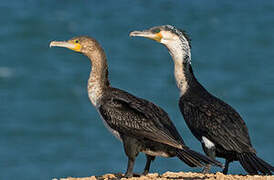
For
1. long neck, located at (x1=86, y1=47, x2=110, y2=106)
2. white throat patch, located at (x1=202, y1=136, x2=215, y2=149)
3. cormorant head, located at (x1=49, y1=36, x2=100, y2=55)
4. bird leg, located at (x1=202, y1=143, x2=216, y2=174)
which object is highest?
cormorant head, located at (x1=49, y1=36, x2=100, y2=55)

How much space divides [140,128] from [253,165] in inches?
66.4

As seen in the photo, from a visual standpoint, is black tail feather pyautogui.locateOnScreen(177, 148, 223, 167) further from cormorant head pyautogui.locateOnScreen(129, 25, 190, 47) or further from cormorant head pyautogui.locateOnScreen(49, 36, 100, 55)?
cormorant head pyautogui.locateOnScreen(129, 25, 190, 47)

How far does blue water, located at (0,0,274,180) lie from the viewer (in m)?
35.9

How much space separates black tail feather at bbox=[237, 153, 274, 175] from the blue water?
17842mm

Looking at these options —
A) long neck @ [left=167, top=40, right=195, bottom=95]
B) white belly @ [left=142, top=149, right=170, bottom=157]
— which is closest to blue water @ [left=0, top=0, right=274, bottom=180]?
long neck @ [left=167, top=40, right=195, bottom=95]

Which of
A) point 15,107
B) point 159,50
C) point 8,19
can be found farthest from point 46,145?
point 8,19

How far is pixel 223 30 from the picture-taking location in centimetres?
6178

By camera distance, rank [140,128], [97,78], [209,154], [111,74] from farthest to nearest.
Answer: [111,74], [97,78], [209,154], [140,128]

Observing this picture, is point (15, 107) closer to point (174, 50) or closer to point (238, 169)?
point (238, 169)

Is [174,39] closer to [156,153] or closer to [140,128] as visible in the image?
[140,128]

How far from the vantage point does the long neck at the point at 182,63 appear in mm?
13766

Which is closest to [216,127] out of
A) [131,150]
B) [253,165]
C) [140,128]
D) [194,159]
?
[253,165]

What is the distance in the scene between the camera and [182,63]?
14.0m

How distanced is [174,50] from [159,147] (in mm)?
2862
